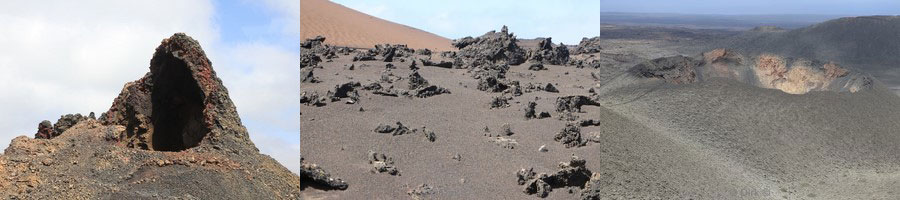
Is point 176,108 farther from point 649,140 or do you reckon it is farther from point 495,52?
point 495,52

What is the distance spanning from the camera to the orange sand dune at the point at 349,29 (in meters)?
40.8

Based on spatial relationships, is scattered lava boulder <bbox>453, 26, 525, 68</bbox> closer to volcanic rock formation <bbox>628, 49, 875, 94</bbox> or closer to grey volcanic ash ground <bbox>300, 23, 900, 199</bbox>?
grey volcanic ash ground <bbox>300, 23, 900, 199</bbox>

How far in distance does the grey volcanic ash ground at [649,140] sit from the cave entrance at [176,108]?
36.3 inches

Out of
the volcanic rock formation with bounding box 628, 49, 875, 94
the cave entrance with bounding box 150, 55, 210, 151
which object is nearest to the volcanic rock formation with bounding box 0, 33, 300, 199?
the cave entrance with bounding box 150, 55, 210, 151

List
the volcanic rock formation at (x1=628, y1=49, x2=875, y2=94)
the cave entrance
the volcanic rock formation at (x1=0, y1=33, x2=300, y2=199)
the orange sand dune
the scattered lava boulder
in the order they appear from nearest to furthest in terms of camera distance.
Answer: the volcanic rock formation at (x1=0, y1=33, x2=300, y2=199), the cave entrance, the volcanic rock formation at (x1=628, y1=49, x2=875, y2=94), the scattered lava boulder, the orange sand dune

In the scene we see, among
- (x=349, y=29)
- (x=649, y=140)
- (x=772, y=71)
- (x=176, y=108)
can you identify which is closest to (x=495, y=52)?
(x=772, y=71)

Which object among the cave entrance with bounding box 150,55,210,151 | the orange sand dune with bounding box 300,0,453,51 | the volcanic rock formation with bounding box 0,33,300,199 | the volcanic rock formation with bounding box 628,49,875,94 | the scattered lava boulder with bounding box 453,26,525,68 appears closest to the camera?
the volcanic rock formation with bounding box 0,33,300,199

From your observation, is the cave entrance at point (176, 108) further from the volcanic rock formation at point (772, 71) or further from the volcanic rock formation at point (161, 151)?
the volcanic rock formation at point (772, 71)

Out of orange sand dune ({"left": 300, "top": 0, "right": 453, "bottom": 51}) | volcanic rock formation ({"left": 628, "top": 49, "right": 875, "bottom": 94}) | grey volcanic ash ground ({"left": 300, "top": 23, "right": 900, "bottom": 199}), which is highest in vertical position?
orange sand dune ({"left": 300, "top": 0, "right": 453, "bottom": 51})

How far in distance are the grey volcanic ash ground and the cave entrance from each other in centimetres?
92

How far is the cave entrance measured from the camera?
20.5ft

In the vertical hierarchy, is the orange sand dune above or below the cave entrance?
above

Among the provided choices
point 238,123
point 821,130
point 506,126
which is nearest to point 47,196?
point 238,123

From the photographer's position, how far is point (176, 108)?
644 centimetres
